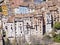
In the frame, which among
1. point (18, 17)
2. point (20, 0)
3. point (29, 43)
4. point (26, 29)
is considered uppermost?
point (20, 0)

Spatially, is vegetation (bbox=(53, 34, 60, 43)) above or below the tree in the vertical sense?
below

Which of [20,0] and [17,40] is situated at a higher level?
[20,0]

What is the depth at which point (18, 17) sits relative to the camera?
235cm

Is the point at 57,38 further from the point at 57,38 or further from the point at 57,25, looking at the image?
the point at 57,25

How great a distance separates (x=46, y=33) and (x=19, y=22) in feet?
1.13

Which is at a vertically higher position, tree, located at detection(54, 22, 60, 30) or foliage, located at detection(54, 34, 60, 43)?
tree, located at detection(54, 22, 60, 30)

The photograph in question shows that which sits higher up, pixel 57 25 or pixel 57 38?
pixel 57 25

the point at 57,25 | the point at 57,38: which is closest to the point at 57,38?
the point at 57,38

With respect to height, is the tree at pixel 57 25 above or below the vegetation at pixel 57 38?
above

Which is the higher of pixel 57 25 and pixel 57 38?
pixel 57 25

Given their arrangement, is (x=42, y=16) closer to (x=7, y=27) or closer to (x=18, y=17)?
(x=18, y=17)

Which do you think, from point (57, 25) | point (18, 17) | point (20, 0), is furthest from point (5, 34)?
point (57, 25)

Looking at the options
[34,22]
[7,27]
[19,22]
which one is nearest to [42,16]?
[34,22]

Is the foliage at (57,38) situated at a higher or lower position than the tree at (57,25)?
lower
